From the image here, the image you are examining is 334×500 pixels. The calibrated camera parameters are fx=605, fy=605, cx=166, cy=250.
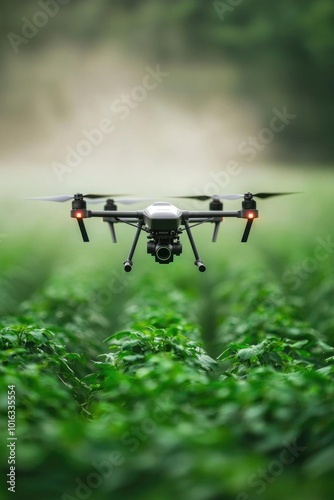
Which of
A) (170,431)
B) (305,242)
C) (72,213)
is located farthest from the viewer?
(305,242)

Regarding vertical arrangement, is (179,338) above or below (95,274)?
above

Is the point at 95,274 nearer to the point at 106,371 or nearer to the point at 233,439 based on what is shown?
the point at 106,371

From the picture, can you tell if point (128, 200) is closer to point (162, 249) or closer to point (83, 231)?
point (83, 231)

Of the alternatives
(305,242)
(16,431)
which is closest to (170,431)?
(16,431)

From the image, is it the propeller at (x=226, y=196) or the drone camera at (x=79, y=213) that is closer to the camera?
the drone camera at (x=79, y=213)

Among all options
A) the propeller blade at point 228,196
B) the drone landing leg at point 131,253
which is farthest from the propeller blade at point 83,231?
the propeller blade at point 228,196

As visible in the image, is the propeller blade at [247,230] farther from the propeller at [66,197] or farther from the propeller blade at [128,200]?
the propeller at [66,197]

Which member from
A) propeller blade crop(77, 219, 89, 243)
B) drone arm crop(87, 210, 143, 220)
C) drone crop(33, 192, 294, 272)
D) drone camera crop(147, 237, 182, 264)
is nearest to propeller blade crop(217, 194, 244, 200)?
drone crop(33, 192, 294, 272)

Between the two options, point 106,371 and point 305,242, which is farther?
point 305,242

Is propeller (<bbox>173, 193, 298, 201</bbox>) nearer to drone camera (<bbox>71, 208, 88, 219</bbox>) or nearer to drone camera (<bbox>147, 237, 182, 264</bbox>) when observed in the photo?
drone camera (<bbox>147, 237, 182, 264</bbox>)
